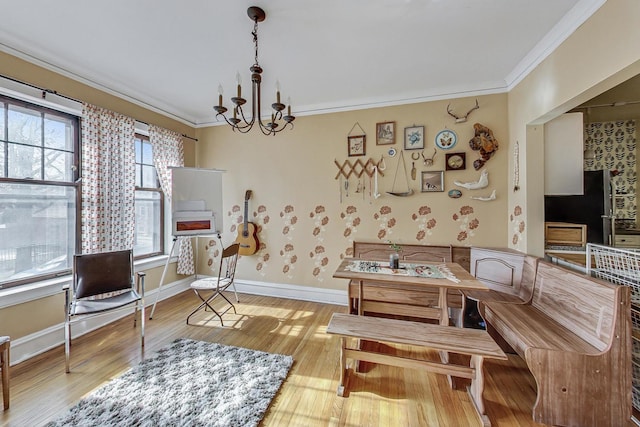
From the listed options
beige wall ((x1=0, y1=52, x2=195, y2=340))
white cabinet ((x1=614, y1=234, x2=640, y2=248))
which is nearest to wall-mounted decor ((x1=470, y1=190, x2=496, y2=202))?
white cabinet ((x1=614, y1=234, x2=640, y2=248))

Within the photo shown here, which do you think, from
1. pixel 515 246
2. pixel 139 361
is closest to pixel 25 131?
pixel 139 361

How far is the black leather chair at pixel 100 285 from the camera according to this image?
6.94 feet

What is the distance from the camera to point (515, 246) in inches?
107

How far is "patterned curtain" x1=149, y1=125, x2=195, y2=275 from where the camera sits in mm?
3352

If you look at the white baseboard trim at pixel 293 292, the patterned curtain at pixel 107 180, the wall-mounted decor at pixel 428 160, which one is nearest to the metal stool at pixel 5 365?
the patterned curtain at pixel 107 180

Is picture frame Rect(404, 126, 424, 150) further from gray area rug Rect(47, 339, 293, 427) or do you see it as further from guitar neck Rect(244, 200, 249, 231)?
gray area rug Rect(47, 339, 293, 427)

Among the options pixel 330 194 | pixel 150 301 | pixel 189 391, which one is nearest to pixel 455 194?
pixel 330 194

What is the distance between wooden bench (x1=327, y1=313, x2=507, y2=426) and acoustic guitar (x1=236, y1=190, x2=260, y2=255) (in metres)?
2.11

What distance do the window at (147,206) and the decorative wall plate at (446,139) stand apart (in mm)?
3856

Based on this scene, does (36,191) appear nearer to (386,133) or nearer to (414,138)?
(386,133)

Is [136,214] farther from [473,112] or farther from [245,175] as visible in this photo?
[473,112]

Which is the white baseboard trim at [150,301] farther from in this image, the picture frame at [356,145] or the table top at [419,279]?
the picture frame at [356,145]

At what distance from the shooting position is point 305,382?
6.22 feet

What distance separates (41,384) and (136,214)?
1.98m
